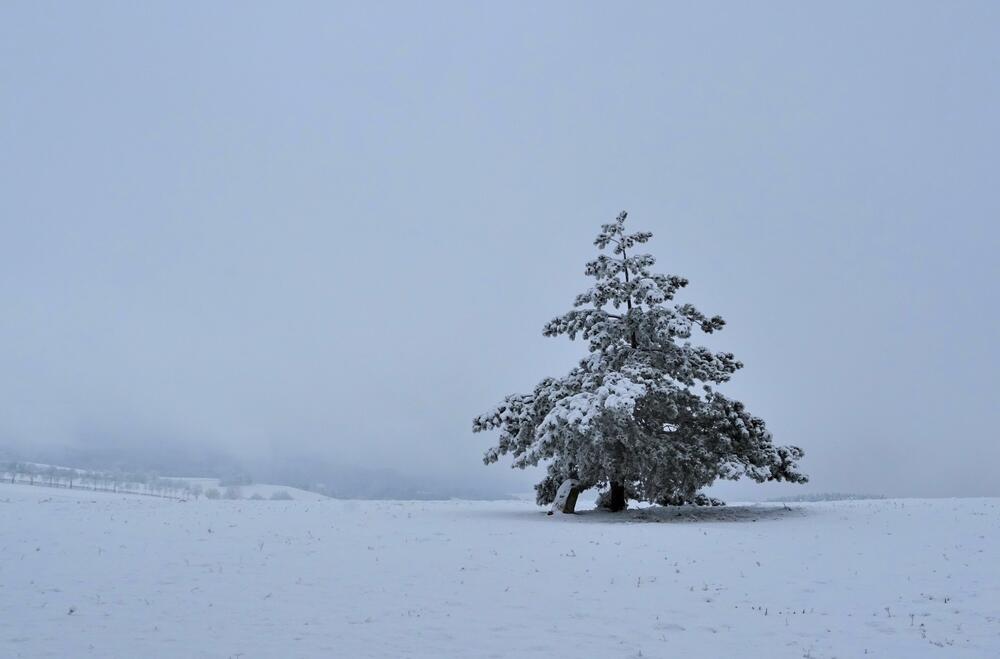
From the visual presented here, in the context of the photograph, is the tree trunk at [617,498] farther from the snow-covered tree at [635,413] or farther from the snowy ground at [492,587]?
the snowy ground at [492,587]

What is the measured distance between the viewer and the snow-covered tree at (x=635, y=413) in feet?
76.7

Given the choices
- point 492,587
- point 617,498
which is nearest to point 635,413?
point 617,498

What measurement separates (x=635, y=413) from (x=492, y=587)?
13616 mm

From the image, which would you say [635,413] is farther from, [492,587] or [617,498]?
[492,587]

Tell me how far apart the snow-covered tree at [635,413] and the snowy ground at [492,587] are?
3082mm

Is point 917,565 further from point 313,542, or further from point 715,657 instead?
point 313,542

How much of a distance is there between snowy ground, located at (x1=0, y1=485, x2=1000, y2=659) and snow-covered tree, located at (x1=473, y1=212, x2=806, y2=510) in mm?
3082

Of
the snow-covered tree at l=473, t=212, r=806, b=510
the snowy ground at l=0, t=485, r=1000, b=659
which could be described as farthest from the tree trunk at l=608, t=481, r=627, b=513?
the snowy ground at l=0, t=485, r=1000, b=659

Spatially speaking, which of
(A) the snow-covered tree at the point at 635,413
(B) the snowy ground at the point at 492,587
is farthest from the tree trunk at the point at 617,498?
(B) the snowy ground at the point at 492,587

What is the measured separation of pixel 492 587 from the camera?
1288cm

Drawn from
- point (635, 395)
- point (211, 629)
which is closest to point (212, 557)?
point (211, 629)

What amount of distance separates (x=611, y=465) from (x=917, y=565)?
10596 millimetres

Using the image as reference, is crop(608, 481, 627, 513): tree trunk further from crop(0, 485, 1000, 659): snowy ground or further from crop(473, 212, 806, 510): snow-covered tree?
crop(0, 485, 1000, 659): snowy ground

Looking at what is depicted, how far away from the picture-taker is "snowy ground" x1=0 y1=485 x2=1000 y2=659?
9.59 m
